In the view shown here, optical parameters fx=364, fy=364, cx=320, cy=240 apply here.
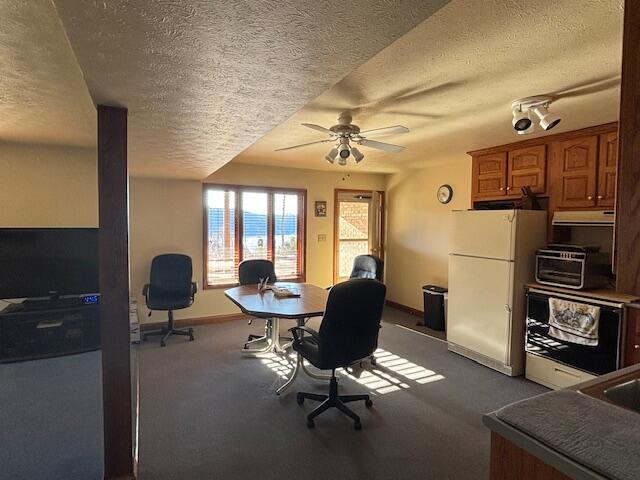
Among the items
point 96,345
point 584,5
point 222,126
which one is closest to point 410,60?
point 584,5

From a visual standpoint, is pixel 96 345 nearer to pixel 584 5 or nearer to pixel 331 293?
pixel 331 293

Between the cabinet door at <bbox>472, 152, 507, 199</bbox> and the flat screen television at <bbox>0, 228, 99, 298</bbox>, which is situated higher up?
the cabinet door at <bbox>472, 152, 507, 199</bbox>

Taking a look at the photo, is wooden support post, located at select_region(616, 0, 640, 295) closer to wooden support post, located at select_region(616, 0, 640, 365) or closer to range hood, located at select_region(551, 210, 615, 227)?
wooden support post, located at select_region(616, 0, 640, 365)

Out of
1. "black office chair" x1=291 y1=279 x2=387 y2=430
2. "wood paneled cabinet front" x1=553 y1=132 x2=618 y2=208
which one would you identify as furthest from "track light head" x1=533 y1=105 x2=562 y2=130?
"black office chair" x1=291 y1=279 x2=387 y2=430

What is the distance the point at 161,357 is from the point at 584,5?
432cm

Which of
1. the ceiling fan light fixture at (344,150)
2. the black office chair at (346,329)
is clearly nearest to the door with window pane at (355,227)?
the ceiling fan light fixture at (344,150)

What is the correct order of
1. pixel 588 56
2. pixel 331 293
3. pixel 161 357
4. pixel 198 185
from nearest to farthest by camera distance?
pixel 588 56 → pixel 331 293 → pixel 161 357 → pixel 198 185

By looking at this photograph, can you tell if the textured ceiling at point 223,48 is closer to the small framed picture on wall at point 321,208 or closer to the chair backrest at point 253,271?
the chair backrest at point 253,271

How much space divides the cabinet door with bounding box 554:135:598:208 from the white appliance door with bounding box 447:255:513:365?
86 centimetres

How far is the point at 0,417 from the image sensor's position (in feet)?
8.92

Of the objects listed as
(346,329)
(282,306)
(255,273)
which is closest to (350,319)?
(346,329)

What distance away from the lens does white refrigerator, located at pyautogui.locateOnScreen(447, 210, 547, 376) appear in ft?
11.5

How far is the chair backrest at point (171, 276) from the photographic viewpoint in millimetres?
4645

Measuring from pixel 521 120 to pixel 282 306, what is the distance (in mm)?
2393
